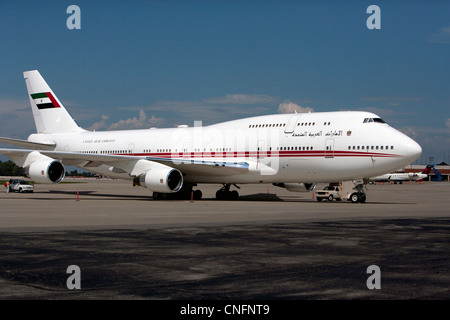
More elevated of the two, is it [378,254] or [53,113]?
[53,113]

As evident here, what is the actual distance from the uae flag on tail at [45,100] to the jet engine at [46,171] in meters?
10.7

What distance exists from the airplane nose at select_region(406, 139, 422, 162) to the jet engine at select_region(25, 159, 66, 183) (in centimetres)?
1971

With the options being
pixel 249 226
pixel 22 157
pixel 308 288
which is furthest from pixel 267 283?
pixel 22 157

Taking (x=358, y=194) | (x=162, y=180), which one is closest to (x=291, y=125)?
(x=358, y=194)

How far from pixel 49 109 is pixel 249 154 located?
19.1 metres

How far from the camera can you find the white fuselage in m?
27.3

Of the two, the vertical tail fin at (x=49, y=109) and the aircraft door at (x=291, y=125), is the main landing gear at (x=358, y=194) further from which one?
the vertical tail fin at (x=49, y=109)

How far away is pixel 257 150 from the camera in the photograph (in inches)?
1204

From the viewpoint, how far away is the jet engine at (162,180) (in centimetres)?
2994

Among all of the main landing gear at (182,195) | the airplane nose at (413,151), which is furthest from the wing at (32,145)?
the airplane nose at (413,151)
